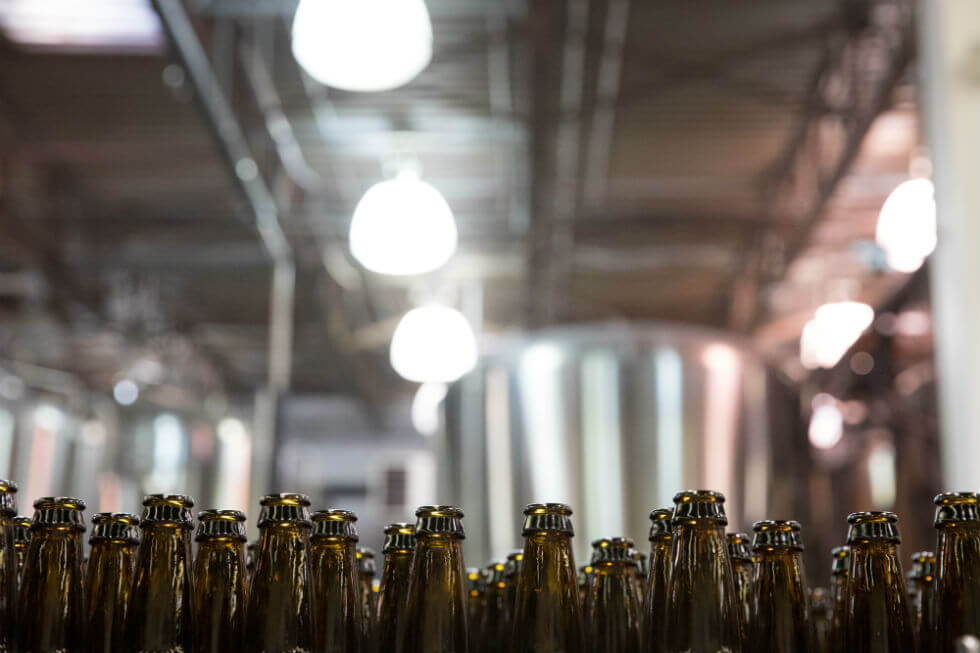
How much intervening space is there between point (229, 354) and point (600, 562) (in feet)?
38.3

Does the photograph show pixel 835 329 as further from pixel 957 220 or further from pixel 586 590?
pixel 586 590

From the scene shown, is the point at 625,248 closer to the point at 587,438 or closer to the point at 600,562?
the point at 587,438

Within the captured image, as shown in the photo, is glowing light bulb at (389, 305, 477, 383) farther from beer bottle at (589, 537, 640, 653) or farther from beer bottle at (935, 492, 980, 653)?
beer bottle at (935, 492, 980, 653)

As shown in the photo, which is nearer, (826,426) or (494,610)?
(494,610)

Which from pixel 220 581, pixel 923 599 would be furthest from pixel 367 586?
pixel 923 599

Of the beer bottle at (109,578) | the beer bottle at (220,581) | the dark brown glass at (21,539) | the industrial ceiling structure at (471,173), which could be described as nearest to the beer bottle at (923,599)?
the beer bottle at (220,581)

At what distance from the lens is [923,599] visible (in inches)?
49.0

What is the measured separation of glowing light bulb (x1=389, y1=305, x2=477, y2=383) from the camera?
6.49 meters

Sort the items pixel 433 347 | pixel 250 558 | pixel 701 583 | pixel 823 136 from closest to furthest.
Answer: pixel 701 583 → pixel 250 558 → pixel 433 347 → pixel 823 136

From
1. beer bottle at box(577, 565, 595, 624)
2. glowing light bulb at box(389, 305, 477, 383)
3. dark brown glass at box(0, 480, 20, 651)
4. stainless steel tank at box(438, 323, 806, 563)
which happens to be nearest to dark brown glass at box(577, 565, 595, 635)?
beer bottle at box(577, 565, 595, 624)

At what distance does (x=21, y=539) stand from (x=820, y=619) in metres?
0.95

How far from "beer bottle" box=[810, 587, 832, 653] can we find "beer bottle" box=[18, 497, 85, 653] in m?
0.78

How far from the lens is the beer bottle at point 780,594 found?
1.22 metres

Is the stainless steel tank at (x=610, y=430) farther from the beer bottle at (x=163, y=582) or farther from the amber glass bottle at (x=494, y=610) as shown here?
the beer bottle at (x=163, y=582)
